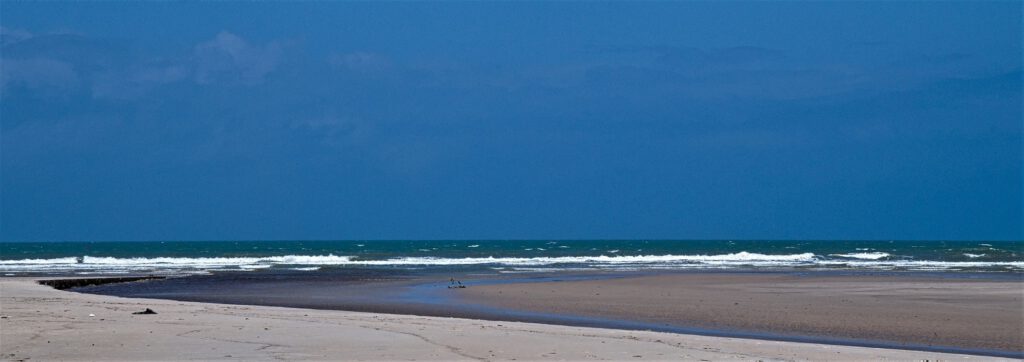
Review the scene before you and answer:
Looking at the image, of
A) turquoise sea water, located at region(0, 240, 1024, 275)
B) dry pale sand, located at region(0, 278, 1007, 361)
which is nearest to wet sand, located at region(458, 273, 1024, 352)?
dry pale sand, located at region(0, 278, 1007, 361)

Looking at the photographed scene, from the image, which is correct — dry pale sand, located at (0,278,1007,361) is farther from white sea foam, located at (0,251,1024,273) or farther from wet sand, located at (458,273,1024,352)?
white sea foam, located at (0,251,1024,273)

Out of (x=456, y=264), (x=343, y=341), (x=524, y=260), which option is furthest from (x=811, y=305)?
(x=524, y=260)

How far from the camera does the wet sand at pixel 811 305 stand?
1478 centimetres

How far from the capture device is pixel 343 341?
11.6 m

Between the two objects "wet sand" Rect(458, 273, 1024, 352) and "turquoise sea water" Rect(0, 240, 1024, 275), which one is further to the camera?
"turquoise sea water" Rect(0, 240, 1024, 275)

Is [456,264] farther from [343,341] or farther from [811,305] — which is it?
[343,341]

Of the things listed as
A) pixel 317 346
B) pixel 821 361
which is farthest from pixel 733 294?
pixel 317 346

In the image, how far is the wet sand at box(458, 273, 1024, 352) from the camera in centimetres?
1478

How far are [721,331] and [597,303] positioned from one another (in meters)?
6.41

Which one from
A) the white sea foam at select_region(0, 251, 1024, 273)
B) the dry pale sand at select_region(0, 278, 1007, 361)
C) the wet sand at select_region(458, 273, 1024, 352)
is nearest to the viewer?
the dry pale sand at select_region(0, 278, 1007, 361)

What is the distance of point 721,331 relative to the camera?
587 inches

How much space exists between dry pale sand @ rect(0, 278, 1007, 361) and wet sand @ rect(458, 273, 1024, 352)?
2.95m

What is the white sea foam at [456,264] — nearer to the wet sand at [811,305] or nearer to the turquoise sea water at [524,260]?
the turquoise sea water at [524,260]

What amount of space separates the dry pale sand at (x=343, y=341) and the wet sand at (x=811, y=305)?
2.95 m
